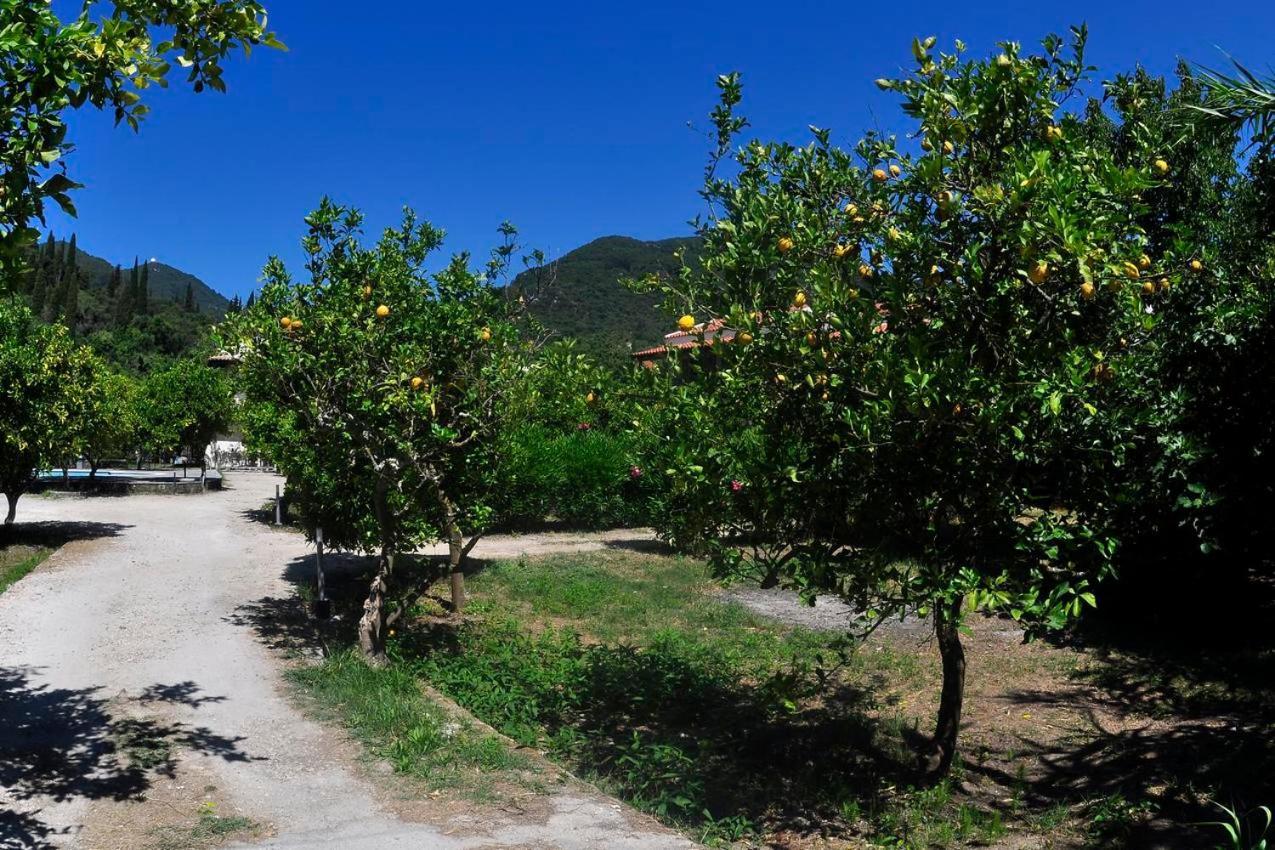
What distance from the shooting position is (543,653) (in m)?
9.53

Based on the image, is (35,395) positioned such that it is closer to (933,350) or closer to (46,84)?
(46,84)

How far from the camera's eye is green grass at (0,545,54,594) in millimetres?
11820

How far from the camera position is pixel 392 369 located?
799 centimetres

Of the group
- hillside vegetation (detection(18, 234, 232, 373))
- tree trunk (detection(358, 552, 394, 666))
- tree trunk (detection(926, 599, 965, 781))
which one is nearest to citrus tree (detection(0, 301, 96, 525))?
tree trunk (detection(358, 552, 394, 666))

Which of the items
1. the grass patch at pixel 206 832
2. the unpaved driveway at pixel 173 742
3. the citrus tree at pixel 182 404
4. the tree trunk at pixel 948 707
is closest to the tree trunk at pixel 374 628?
the unpaved driveway at pixel 173 742

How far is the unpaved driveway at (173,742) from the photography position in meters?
4.96

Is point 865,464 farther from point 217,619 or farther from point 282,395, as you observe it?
point 217,619

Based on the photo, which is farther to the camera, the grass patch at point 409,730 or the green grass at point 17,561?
the green grass at point 17,561

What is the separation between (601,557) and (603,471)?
4.12 metres

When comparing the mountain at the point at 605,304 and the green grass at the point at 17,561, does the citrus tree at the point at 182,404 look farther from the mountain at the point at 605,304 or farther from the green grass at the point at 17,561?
the mountain at the point at 605,304

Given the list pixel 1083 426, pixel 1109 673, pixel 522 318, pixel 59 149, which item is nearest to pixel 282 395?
pixel 522 318

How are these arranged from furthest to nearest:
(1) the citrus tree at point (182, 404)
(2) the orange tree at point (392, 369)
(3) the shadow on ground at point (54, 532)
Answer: (1) the citrus tree at point (182, 404) → (3) the shadow on ground at point (54, 532) → (2) the orange tree at point (392, 369)

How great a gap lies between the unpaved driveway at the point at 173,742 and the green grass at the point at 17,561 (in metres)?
0.23

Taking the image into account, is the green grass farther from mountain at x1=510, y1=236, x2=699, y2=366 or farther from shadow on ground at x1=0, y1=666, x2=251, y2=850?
mountain at x1=510, y1=236, x2=699, y2=366
